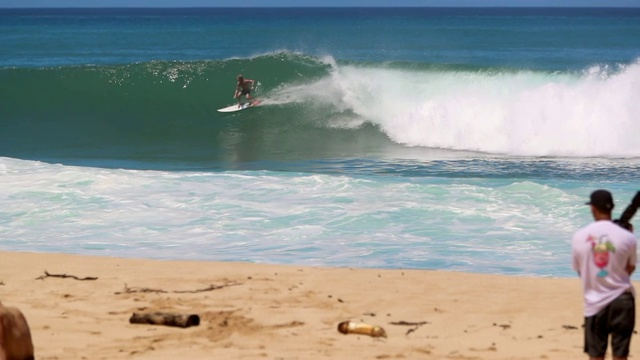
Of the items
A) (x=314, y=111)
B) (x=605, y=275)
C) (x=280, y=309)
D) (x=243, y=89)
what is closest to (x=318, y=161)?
(x=314, y=111)

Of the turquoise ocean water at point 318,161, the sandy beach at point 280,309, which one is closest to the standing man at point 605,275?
the sandy beach at point 280,309

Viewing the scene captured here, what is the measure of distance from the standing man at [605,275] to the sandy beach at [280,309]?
111 cm

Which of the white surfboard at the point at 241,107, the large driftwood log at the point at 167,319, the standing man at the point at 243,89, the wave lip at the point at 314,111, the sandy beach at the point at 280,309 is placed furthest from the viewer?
the white surfboard at the point at 241,107

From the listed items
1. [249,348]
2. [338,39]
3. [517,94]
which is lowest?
[249,348]

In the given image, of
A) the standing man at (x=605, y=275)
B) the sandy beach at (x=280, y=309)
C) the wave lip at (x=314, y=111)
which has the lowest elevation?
the sandy beach at (x=280, y=309)

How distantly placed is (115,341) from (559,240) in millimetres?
Result: 5370

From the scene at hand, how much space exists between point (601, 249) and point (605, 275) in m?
0.15

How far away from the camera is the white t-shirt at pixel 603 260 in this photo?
17.3ft

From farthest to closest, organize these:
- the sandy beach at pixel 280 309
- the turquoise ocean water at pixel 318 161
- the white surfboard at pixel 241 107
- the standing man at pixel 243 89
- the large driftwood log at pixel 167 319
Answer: the white surfboard at pixel 241 107 < the standing man at pixel 243 89 < the turquoise ocean water at pixel 318 161 < the large driftwood log at pixel 167 319 < the sandy beach at pixel 280 309

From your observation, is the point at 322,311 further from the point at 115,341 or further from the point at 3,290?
the point at 3,290

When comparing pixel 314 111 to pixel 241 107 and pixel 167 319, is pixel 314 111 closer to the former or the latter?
pixel 241 107

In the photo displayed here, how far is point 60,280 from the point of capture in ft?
28.2

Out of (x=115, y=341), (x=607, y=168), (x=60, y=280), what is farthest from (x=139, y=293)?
(x=607, y=168)

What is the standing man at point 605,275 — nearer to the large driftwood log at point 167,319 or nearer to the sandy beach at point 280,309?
the sandy beach at point 280,309
